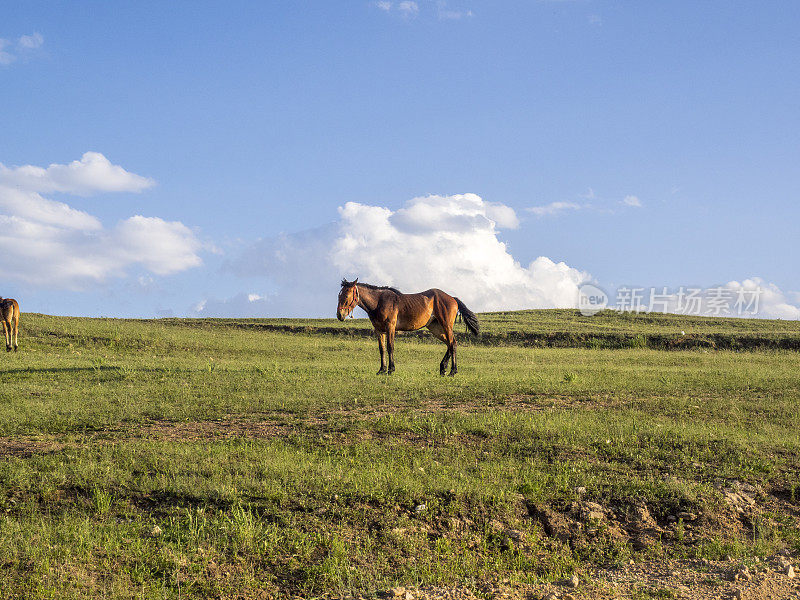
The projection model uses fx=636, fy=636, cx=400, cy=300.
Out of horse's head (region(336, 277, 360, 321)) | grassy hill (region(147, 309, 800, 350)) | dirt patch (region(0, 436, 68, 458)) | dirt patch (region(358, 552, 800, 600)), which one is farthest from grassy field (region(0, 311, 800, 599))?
grassy hill (region(147, 309, 800, 350))

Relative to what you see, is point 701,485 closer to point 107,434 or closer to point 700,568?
point 700,568

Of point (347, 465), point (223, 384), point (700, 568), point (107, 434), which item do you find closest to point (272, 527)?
point (347, 465)

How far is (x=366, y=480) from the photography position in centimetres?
884

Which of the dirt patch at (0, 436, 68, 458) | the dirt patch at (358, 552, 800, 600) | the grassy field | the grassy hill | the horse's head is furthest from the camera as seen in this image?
the grassy hill

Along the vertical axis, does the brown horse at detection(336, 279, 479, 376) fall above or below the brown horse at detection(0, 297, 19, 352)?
above

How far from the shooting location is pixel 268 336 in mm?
38312

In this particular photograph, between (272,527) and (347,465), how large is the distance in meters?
2.31

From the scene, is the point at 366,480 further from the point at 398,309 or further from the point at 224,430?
the point at 398,309

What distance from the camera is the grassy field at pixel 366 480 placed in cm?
692

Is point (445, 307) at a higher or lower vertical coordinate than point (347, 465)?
higher

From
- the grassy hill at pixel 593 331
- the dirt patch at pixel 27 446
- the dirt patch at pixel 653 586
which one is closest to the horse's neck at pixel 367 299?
the dirt patch at pixel 27 446

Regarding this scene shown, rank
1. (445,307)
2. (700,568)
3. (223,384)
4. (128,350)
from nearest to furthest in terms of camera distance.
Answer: (700,568) < (223,384) < (445,307) < (128,350)

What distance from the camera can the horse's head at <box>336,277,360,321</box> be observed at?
18.9m

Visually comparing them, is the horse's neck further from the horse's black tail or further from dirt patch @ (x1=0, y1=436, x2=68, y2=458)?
dirt patch @ (x1=0, y1=436, x2=68, y2=458)
